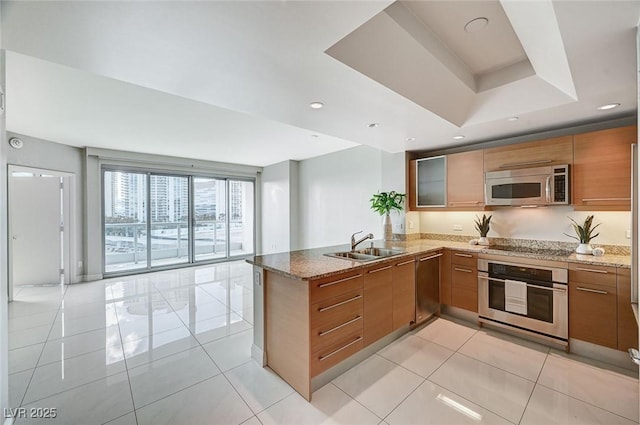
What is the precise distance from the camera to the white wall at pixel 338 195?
16.5ft

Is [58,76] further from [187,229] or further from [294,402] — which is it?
[187,229]

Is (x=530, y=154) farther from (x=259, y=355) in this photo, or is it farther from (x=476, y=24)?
(x=259, y=355)

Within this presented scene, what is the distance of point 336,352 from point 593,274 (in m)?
2.39

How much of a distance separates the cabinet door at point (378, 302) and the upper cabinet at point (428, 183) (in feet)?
5.51

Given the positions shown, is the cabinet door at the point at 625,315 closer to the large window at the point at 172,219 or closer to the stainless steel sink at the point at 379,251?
the stainless steel sink at the point at 379,251

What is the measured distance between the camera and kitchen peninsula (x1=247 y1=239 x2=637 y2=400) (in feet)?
6.51

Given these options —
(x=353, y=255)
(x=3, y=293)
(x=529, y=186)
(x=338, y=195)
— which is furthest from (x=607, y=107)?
(x=3, y=293)

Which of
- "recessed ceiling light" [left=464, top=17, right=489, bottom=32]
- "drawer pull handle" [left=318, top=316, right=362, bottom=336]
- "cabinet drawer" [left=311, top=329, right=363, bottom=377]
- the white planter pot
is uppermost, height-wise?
"recessed ceiling light" [left=464, top=17, right=489, bottom=32]

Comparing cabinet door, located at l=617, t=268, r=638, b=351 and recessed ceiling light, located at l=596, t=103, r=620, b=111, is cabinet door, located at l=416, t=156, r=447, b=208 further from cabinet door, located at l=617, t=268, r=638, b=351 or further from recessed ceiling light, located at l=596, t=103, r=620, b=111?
cabinet door, located at l=617, t=268, r=638, b=351

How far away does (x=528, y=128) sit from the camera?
2996 millimetres

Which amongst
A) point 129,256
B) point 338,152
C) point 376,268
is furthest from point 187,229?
point 376,268

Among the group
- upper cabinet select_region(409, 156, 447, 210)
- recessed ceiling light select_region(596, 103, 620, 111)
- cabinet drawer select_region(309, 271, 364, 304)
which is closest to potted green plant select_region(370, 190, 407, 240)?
upper cabinet select_region(409, 156, 447, 210)

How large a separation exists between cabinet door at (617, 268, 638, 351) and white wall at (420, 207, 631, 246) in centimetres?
68

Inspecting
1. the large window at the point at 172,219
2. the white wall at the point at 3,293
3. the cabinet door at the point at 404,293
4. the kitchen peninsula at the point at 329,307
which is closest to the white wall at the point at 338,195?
the cabinet door at the point at 404,293
